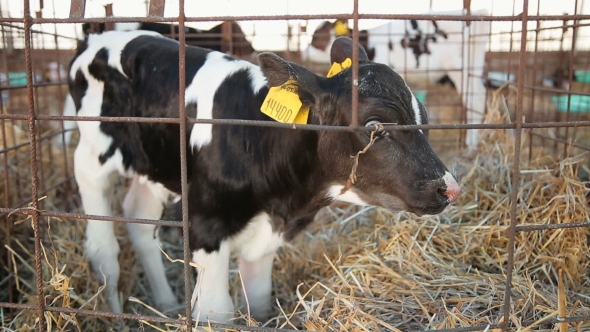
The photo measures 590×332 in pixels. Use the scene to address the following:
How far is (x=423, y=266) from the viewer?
3170mm

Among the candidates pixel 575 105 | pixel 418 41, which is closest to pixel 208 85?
pixel 418 41

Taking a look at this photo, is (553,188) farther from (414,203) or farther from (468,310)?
(414,203)

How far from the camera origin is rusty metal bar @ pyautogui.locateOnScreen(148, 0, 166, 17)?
2.29 metres

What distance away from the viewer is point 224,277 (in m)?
3.00

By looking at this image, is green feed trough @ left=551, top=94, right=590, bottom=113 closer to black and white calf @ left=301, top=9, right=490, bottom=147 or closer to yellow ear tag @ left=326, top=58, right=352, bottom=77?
black and white calf @ left=301, top=9, right=490, bottom=147

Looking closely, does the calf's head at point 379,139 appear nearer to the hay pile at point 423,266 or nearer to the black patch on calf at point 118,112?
the hay pile at point 423,266

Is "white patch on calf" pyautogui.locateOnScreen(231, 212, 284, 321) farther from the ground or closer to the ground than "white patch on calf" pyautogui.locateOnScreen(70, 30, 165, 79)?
closer to the ground

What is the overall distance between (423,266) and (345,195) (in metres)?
0.75

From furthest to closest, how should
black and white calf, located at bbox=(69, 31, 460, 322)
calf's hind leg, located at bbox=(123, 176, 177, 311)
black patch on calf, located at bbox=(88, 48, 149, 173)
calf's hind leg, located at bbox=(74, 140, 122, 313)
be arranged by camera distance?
calf's hind leg, located at bbox=(123, 176, 177, 311) < calf's hind leg, located at bbox=(74, 140, 122, 313) < black patch on calf, located at bbox=(88, 48, 149, 173) < black and white calf, located at bbox=(69, 31, 460, 322)

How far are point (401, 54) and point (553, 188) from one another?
608 cm

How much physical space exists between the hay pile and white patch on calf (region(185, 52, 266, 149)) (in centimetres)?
95

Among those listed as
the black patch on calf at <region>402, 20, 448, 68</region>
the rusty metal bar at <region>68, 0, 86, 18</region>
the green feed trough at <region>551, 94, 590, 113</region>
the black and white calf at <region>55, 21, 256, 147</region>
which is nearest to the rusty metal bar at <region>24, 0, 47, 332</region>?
the rusty metal bar at <region>68, 0, 86, 18</region>

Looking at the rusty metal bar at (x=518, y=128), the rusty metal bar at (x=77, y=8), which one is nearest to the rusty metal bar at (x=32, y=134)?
the rusty metal bar at (x=77, y=8)

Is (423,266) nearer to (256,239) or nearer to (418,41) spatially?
(256,239)
